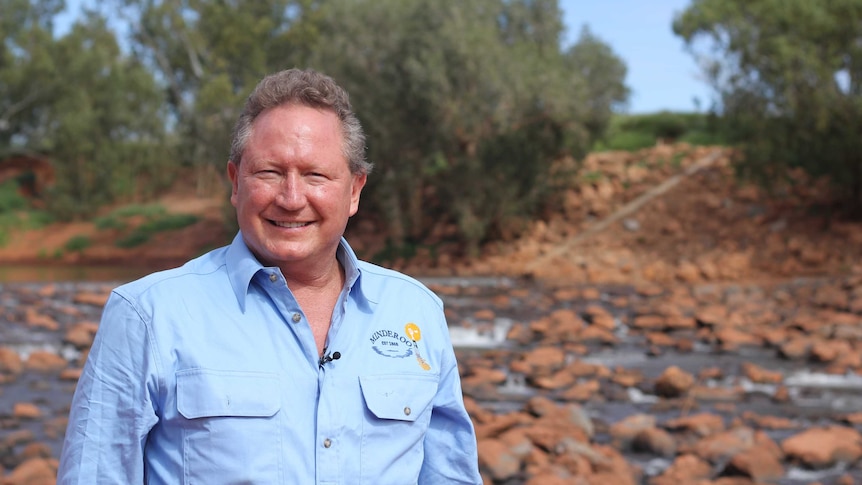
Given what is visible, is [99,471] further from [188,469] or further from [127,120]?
[127,120]

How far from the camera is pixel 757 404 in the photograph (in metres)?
10.3

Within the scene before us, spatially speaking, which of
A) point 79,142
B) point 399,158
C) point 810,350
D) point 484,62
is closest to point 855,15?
point 484,62

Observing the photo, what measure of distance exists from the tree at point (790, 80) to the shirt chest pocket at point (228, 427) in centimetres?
1998

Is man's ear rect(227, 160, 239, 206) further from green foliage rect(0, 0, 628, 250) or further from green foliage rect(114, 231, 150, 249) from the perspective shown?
green foliage rect(114, 231, 150, 249)

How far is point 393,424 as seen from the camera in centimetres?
205

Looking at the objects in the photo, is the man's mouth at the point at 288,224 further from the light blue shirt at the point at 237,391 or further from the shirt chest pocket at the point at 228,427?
the shirt chest pocket at the point at 228,427

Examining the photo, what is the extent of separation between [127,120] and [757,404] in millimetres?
33137

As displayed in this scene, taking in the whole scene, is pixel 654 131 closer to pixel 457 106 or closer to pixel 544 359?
pixel 457 106

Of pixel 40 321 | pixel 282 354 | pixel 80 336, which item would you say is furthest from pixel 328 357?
pixel 40 321

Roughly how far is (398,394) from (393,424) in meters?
0.07

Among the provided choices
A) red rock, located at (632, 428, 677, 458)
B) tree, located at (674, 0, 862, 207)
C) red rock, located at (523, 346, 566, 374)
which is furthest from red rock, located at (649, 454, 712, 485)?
tree, located at (674, 0, 862, 207)

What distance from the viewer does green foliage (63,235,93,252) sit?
107 ft

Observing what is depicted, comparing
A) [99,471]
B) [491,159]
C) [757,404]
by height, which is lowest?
[757,404]

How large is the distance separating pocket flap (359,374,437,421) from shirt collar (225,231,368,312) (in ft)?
0.69
